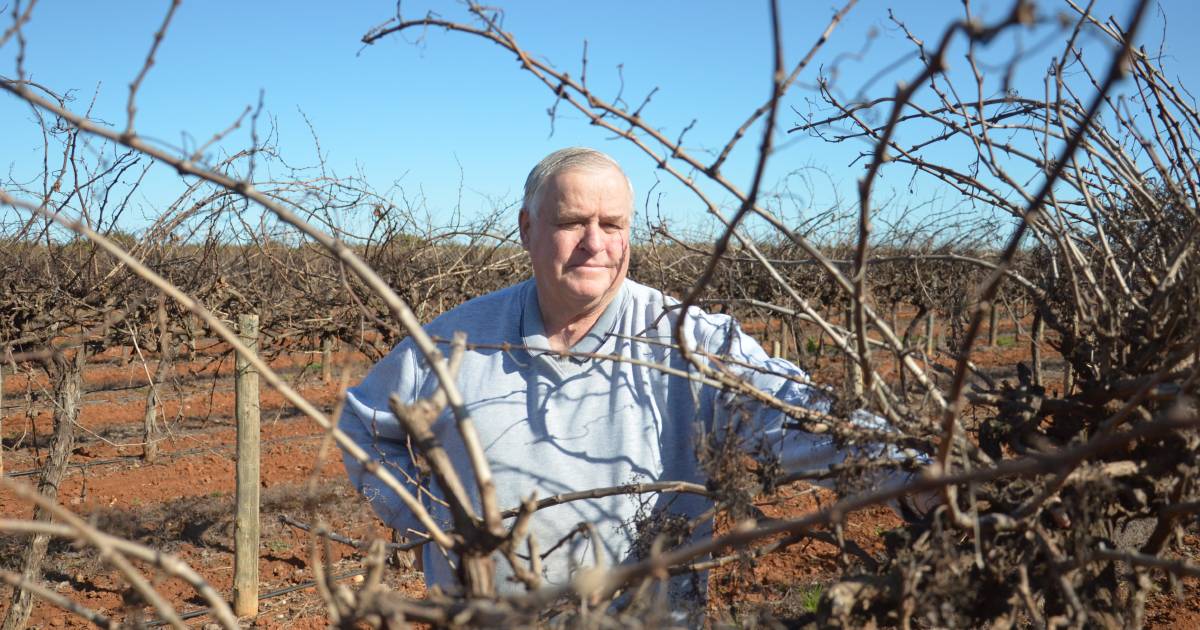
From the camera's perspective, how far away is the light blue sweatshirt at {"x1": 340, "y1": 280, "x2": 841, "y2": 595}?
175cm

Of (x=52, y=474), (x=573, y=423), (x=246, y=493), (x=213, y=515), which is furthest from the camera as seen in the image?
(x=213, y=515)

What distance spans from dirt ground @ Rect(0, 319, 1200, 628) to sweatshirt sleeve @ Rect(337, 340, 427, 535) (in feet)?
2.38

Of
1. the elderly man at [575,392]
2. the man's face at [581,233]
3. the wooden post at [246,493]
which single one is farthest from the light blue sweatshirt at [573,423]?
the wooden post at [246,493]

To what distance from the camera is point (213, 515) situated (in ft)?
22.5

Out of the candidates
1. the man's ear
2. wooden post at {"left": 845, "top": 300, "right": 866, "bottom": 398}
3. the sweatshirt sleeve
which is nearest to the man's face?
the man's ear

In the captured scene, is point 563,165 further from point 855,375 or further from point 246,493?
point 246,493

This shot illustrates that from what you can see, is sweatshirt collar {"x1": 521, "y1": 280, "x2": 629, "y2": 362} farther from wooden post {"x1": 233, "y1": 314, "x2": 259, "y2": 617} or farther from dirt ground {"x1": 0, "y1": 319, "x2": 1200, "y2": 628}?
wooden post {"x1": 233, "y1": 314, "x2": 259, "y2": 617}

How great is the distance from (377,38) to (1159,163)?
48.6 inches

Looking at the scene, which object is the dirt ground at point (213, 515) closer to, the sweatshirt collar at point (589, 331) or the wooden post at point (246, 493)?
the wooden post at point (246, 493)

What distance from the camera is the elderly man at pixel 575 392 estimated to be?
1.78 meters

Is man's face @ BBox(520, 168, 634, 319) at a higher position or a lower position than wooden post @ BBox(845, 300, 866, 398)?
higher

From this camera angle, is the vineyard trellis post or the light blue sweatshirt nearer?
the light blue sweatshirt

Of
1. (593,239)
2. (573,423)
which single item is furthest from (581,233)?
(573,423)

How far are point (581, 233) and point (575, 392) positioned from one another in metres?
0.34
